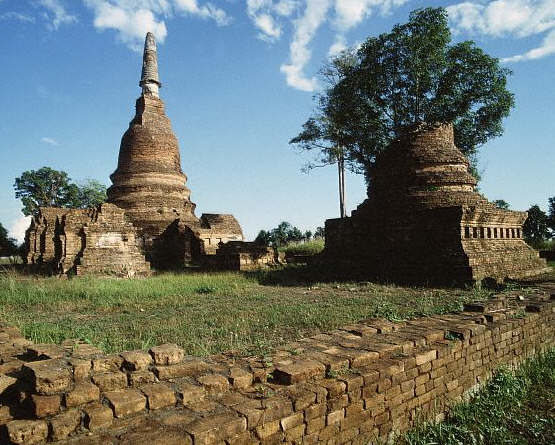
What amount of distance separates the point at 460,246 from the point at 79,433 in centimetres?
952

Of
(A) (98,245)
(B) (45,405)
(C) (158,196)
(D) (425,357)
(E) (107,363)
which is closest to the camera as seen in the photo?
(B) (45,405)

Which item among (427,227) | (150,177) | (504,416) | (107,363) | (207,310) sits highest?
(150,177)

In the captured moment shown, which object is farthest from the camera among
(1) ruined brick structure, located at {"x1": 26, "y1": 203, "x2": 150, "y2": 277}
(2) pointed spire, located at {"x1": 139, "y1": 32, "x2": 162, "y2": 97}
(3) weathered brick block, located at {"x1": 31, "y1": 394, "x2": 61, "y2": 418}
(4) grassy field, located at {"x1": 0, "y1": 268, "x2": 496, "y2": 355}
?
(2) pointed spire, located at {"x1": 139, "y1": 32, "x2": 162, "y2": 97}

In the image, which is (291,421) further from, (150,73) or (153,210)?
(150,73)

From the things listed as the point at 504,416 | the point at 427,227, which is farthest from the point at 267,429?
the point at 427,227

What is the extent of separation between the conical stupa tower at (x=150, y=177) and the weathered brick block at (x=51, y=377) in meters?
15.9

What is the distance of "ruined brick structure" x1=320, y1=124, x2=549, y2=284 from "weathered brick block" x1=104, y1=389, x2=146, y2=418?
878 centimetres

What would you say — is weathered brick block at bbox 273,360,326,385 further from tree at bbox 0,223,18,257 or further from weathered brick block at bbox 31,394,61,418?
tree at bbox 0,223,18,257

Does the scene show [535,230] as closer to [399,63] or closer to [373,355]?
[399,63]

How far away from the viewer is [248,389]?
218 centimetres

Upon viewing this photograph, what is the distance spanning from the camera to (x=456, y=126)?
19531 millimetres

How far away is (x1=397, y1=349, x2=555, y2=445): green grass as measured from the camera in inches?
102

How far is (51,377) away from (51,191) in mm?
44889

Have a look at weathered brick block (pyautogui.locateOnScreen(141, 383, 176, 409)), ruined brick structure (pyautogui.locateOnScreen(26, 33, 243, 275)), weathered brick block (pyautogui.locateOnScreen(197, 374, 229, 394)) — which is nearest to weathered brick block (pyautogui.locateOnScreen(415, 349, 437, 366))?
weathered brick block (pyautogui.locateOnScreen(197, 374, 229, 394))
